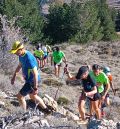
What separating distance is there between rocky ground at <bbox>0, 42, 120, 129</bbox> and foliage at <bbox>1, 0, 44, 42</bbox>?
3.24m

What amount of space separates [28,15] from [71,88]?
18726 millimetres

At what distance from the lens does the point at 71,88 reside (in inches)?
694

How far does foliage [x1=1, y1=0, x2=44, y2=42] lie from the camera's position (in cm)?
3369

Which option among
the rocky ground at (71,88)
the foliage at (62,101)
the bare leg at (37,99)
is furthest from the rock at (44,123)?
the foliage at (62,101)

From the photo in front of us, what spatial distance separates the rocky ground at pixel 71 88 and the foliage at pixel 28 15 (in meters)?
3.24

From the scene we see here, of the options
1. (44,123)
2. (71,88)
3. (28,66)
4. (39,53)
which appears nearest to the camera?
(44,123)

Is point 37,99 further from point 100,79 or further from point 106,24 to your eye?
point 106,24

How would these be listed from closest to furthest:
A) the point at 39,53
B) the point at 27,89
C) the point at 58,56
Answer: the point at 27,89
the point at 58,56
the point at 39,53

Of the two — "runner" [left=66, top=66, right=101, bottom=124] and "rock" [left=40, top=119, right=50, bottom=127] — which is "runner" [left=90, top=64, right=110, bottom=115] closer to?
"runner" [left=66, top=66, right=101, bottom=124]

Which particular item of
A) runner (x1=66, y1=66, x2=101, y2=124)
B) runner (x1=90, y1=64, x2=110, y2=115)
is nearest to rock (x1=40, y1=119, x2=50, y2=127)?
runner (x1=66, y1=66, x2=101, y2=124)

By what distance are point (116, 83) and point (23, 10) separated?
1589cm

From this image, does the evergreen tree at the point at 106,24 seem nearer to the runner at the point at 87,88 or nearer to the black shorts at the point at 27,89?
the runner at the point at 87,88

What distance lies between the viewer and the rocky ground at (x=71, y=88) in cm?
862

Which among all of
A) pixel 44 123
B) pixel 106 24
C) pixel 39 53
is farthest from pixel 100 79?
pixel 106 24
